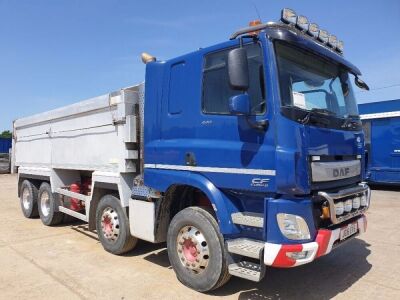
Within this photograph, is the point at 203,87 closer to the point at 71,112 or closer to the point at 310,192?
the point at 310,192

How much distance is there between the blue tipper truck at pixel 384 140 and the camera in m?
13.5

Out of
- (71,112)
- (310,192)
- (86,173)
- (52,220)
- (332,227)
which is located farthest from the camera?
(52,220)

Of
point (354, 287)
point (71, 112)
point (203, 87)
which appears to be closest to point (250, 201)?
point (203, 87)

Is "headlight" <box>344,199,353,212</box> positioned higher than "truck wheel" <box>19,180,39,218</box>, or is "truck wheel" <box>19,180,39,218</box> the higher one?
"headlight" <box>344,199,353,212</box>

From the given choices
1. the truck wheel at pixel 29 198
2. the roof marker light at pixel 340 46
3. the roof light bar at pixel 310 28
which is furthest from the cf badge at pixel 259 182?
the truck wheel at pixel 29 198

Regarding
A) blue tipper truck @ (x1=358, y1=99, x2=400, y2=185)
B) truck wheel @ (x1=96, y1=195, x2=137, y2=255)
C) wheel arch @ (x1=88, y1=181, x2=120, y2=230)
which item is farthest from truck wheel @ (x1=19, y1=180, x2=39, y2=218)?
blue tipper truck @ (x1=358, y1=99, x2=400, y2=185)

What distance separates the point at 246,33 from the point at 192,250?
8.09 feet

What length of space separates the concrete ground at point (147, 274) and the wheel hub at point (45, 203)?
1076 millimetres

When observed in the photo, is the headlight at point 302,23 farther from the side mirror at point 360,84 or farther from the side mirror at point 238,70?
the side mirror at point 360,84

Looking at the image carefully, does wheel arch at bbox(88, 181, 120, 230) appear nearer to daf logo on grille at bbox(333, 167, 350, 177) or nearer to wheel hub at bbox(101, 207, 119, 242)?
wheel hub at bbox(101, 207, 119, 242)

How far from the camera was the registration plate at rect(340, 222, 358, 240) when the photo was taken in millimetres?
4206

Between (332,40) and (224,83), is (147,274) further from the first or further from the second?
(332,40)

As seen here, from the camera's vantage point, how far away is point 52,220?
8055mm

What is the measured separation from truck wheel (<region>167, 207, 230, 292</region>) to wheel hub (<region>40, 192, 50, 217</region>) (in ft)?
14.5
